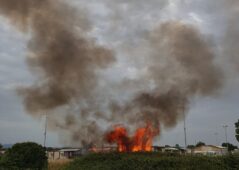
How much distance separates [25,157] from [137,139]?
21.3 metres

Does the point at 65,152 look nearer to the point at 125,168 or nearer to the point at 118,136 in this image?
the point at 118,136

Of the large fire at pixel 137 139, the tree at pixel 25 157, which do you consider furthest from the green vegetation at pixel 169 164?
the large fire at pixel 137 139

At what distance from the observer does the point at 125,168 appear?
30359 millimetres

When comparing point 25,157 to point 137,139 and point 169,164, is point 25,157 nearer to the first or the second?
point 169,164

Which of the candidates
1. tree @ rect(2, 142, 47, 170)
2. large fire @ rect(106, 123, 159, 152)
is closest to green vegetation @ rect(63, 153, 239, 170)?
tree @ rect(2, 142, 47, 170)

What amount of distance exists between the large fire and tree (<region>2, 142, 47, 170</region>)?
684 inches

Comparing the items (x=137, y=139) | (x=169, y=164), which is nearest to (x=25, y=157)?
(x=169, y=164)

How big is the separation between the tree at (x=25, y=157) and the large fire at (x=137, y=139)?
1737cm

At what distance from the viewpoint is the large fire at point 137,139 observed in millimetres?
49469

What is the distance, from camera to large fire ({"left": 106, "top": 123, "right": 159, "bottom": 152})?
49.5 metres

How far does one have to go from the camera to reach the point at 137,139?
4969cm

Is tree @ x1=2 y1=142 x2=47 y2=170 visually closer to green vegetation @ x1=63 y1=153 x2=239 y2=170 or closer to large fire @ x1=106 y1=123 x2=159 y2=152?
green vegetation @ x1=63 y1=153 x2=239 y2=170

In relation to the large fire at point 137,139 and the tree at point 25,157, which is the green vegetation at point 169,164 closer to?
the tree at point 25,157

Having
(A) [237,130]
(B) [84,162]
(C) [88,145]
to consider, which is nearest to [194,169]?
(B) [84,162]
